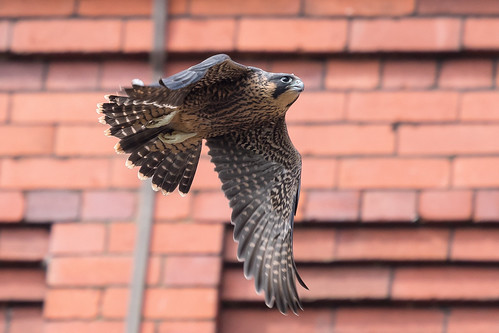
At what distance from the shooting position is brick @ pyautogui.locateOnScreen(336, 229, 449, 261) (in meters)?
9.09

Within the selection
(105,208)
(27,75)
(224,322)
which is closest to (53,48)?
(27,75)

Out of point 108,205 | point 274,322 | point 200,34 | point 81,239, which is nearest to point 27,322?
point 81,239

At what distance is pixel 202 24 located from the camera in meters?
9.36

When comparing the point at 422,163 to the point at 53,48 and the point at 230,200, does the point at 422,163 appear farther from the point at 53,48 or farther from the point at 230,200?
the point at 53,48

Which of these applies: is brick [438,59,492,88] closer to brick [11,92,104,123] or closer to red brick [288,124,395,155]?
red brick [288,124,395,155]

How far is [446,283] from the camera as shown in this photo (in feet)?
29.8

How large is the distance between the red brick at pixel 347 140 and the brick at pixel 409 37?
1.10 ft

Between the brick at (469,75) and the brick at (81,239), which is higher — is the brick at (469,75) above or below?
above

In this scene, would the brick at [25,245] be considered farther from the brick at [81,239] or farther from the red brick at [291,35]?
the red brick at [291,35]

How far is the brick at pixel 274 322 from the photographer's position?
914 centimetres

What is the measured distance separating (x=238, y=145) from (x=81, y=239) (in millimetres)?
785

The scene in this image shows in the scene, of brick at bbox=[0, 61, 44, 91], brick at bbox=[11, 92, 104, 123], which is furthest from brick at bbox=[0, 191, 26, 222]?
brick at bbox=[0, 61, 44, 91]

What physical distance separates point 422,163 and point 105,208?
4.23 ft

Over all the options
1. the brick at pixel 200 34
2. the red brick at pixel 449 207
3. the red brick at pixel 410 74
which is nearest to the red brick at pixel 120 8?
the brick at pixel 200 34
